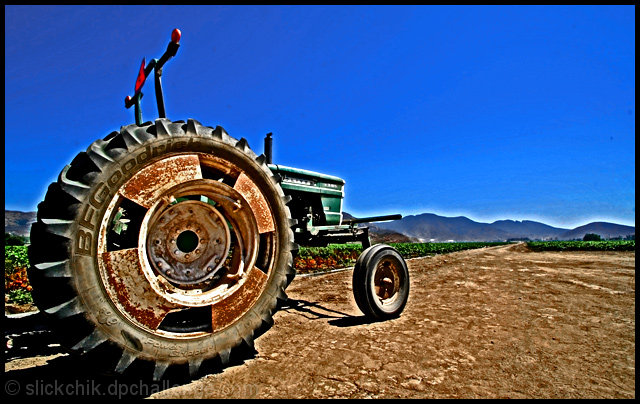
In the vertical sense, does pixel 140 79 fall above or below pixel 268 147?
above

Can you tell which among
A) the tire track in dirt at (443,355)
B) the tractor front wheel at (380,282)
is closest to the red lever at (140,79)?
the tire track in dirt at (443,355)

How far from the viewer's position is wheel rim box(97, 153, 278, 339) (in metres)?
1.88

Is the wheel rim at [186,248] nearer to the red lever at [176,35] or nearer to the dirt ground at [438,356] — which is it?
the dirt ground at [438,356]

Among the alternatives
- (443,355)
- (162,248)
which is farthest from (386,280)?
(162,248)

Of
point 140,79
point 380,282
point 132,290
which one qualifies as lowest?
point 380,282

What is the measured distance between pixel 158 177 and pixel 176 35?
3.40 ft

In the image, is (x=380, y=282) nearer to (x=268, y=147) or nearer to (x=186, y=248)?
(x=268, y=147)

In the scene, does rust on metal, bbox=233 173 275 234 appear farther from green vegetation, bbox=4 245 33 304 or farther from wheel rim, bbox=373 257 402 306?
green vegetation, bbox=4 245 33 304

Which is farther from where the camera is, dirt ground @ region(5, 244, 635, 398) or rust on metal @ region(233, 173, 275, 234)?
rust on metal @ region(233, 173, 275, 234)

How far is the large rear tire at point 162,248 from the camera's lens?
1.71 metres

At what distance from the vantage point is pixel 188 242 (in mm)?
2367

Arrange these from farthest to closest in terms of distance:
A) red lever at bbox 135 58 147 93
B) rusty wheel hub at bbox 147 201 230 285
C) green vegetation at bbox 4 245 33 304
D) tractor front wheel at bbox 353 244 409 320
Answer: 1. green vegetation at bbox 4 245 33 304
2. tractor front wheel at bbox 353 244 409 320
3. red lever at bbox 135 58 147 93
4. rusty wheel hub at bbox 147 201 230 285

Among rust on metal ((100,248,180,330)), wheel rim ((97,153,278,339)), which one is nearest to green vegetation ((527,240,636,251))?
wheel rim ((97,153,278,339))

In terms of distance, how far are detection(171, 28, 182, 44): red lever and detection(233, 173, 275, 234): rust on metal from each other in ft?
3.34
